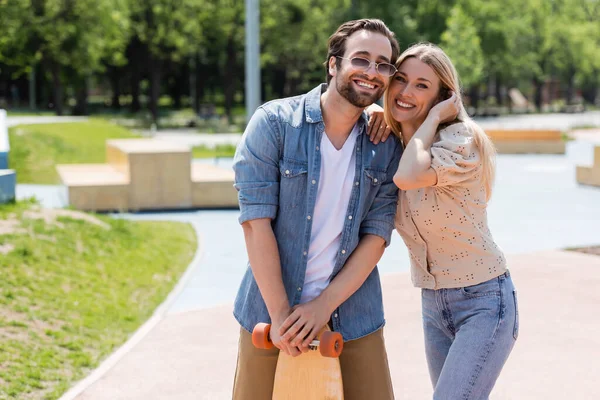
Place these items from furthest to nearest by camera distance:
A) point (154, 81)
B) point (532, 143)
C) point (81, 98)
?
point (81, 98)
point (154, 81)
point (532, 143)

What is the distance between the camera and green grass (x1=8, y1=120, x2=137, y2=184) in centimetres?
1702

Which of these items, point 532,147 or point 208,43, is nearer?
point 532,147

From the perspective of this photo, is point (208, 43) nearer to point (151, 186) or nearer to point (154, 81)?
point (154, 81)

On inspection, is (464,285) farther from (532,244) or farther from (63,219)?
(532,244)

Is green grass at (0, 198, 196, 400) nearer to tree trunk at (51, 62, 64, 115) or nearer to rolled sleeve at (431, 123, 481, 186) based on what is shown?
rolled sleeve at (431, 123, 481, 186)

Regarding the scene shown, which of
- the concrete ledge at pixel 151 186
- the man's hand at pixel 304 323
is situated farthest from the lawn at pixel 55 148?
the man's hand at pixel 304 323

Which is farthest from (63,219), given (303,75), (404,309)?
(303,75)

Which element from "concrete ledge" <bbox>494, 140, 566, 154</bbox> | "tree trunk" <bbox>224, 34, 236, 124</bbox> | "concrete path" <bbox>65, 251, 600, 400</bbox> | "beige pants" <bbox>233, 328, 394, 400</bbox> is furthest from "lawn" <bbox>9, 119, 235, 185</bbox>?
"tree trunk" <bbox>224, 34, 236, 124</bbox>

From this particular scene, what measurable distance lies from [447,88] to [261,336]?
1215mm

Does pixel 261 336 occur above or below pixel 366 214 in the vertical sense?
below

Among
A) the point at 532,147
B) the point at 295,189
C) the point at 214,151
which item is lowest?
the point at 532,147

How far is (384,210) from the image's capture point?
10.0 feet

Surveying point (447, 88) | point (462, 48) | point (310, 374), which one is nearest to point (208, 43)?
point (462, 48)

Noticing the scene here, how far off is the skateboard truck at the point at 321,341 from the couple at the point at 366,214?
4cm
